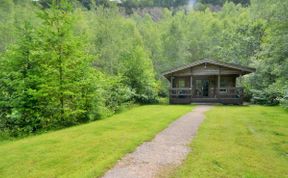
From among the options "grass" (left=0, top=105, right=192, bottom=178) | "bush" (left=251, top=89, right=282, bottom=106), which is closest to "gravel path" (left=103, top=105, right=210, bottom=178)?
"grass" (left=0, top=105, right=192, bottom=178)

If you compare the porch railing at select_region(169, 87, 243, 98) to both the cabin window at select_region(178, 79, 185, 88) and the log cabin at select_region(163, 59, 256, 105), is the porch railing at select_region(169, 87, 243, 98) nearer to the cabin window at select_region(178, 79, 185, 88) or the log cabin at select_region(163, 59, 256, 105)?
the log cabin at select_region(163, 59, 256, 105)

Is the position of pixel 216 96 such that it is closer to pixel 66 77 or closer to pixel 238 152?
pixel 66 77

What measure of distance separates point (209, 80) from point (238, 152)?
58.2 ft

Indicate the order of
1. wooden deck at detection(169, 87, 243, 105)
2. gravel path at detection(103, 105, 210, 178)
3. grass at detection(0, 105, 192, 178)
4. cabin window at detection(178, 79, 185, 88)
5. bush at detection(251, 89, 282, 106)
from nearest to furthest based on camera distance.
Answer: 1. gravel path at detection(103, 105, 210, 178)
2. grass at detection(0, 105, 192, 178)
3. bush at detection(251, 89, 282, 106)
4. wooden deck at detection(169, 87, 243, 105)
5. cabin window at detection(178, 79, 185, 88)

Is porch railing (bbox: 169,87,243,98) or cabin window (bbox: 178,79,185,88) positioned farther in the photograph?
cabin window (bbox: 178,79,185,88)

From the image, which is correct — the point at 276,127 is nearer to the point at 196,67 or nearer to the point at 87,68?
the point at 87,68

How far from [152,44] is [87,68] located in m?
28.2

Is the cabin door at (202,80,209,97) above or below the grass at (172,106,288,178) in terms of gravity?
above

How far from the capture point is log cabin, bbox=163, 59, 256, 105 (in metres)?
19.4

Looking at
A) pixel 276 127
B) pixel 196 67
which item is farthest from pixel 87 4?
pixel 276 127

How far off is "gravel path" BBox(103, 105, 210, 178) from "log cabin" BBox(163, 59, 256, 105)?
12.6 m

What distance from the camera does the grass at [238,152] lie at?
15.6 feet

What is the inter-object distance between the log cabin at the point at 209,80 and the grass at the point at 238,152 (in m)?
10.1

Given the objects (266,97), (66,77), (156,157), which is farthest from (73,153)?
(266,97)
